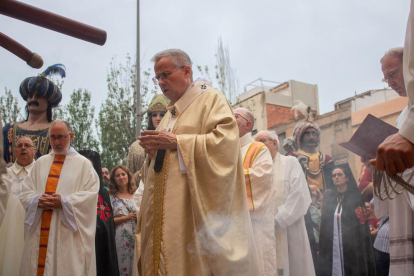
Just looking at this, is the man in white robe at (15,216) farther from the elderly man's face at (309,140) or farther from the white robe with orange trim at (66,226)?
the elderly man's face at (309,140)

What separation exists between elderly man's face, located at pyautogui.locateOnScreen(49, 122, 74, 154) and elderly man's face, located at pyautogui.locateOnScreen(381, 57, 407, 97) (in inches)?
125

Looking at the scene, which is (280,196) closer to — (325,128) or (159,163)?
(159,163)

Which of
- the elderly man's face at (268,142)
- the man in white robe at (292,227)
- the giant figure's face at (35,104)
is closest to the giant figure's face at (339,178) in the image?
the man in white robe at (292,227)

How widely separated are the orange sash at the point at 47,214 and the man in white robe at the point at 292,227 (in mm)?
2359

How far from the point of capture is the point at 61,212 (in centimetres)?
434

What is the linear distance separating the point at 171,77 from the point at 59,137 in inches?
69.7

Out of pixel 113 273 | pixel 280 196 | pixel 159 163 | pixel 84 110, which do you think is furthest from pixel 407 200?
pixel 84 110

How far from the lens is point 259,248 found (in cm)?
429

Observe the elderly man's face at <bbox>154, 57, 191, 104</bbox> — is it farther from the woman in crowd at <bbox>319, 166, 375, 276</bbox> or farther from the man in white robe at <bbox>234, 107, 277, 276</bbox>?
the woman in crowd at <bbox>319, 166, 375, 276</bbox>

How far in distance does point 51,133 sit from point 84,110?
14.5 feet

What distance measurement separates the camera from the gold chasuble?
3.01 m

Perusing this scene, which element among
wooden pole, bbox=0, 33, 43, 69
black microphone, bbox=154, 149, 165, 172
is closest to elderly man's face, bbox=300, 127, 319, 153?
black microphone, bbox=154, 149, 165, 172

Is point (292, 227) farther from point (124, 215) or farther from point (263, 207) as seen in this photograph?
point (124, 215)

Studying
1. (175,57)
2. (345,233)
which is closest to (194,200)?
(175,57)
